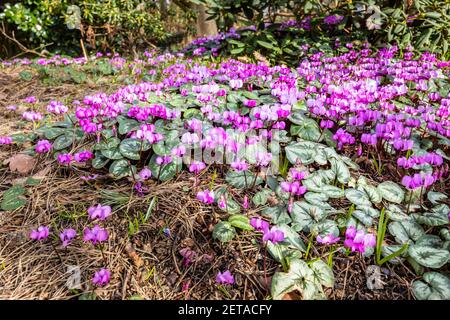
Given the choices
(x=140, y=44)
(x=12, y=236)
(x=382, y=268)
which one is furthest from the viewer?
(x=140, y=44)

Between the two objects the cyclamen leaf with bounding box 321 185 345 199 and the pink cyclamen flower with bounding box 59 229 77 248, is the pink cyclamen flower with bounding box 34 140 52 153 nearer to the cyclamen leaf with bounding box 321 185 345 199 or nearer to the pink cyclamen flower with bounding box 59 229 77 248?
the pink cyclamen flower with bounding box 59 229 77 248

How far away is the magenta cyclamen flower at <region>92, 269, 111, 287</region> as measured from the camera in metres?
1.38

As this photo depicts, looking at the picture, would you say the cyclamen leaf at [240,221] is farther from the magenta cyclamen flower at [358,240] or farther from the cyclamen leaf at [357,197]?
the cyclamen leaf at [357,197]

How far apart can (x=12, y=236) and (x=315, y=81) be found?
2.50 metres

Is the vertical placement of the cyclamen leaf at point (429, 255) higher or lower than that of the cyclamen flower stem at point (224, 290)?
higher

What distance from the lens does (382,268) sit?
153cm

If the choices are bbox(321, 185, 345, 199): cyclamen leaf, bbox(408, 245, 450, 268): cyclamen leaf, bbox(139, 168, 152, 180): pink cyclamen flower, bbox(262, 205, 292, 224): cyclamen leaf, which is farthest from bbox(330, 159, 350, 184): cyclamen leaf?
bbox(139, 168, 152, 180): pink cyclamen flower

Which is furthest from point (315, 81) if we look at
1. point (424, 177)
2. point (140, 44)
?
point (140, 44)

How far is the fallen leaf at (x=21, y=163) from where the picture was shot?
215 cm

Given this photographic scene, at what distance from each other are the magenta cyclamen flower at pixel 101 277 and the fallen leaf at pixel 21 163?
110 cm

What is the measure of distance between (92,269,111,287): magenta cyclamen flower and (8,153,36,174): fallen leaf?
3.62 ft

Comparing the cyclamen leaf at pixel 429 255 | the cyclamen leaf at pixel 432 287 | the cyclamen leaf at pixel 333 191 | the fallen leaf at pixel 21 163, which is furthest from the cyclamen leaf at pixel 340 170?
the fallen leaf at pixel 21 163

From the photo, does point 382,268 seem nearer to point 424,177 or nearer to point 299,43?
point 424,177

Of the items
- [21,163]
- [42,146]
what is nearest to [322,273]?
[42,146]
